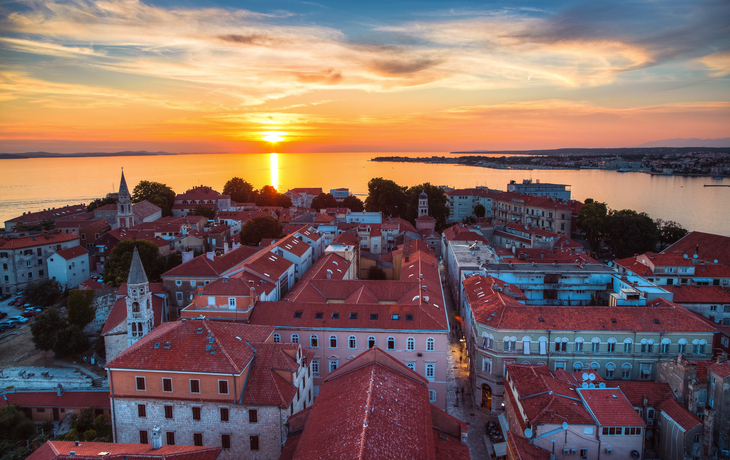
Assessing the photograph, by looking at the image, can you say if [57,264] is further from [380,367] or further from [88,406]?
[380,367]

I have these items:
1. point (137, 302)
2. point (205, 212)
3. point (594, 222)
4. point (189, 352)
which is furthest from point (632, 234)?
point (205, 212)

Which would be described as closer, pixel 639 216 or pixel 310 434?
pixel 310 434

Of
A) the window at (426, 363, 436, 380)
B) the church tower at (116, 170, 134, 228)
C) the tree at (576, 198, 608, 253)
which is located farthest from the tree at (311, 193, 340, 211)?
the window at (426, 363, 436, 380)

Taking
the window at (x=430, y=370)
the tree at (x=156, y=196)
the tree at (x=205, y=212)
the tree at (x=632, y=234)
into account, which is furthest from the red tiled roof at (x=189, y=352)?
the tree at (x=156, y=196)

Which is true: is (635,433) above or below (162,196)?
below

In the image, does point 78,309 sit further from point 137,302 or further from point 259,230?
point 259,230

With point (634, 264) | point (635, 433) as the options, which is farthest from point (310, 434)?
point (634, 264)

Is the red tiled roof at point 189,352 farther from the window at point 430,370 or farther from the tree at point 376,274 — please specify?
the tree at point 376,274
